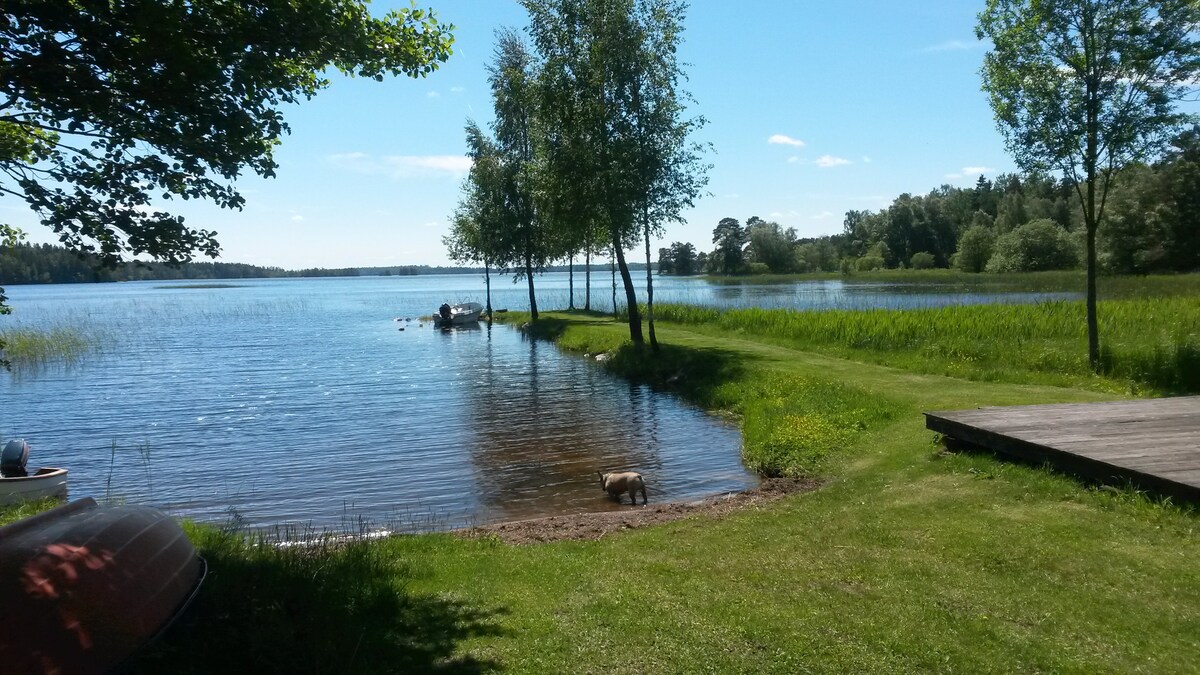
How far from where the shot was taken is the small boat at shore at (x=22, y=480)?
40.6 ft

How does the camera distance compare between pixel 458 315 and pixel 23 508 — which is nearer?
pixel 23 508

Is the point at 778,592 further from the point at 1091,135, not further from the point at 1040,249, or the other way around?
the point at 1040,249

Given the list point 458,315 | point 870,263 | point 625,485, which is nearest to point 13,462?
point 625,485

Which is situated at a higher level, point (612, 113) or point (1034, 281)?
point (612, 113)

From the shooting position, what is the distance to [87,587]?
502cm

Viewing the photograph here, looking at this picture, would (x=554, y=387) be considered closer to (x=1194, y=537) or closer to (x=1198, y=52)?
(x=1198, y=52)

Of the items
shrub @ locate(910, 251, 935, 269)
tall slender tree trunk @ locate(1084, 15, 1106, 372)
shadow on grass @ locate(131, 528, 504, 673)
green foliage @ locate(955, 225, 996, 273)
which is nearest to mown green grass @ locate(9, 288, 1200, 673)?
shadow on grass @ locate(131, 528, 504, 673)

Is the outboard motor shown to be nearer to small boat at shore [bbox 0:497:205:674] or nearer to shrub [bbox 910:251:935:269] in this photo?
small boat at shore [bbox 0:497:205:674]

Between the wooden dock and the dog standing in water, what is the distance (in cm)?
447

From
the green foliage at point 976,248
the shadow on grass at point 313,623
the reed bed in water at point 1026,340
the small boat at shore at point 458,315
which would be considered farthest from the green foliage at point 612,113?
the green foliage at point 976,248

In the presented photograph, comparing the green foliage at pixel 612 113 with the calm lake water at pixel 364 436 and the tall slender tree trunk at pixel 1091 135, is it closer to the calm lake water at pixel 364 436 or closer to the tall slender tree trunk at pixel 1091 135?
the calm lake water at pixel 364 436

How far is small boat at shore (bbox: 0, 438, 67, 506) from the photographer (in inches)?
487

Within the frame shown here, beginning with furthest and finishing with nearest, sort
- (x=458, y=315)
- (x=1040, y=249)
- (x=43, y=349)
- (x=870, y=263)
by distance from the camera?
(x=870, y=263), (x=1040, y=249), (x=458, y=315), (x=43, y=349)

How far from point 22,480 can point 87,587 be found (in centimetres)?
954
